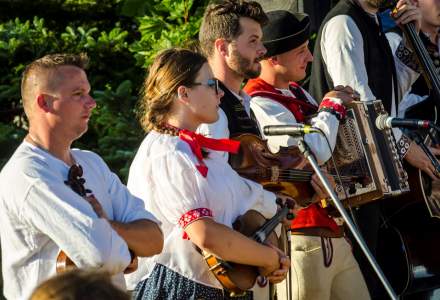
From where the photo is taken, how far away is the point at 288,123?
556 cm

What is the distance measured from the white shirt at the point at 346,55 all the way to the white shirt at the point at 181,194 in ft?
4.63

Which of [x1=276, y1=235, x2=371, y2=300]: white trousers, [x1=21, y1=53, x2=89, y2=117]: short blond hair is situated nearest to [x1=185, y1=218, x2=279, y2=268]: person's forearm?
[x1=21, y1=53, x2=89, y2=117]: short blond hair

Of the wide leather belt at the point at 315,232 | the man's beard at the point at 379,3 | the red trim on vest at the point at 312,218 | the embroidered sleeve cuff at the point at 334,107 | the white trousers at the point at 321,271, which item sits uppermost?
the man's beard at the point at 379,3

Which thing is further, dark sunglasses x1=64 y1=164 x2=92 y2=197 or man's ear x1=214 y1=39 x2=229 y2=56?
man's ear x1=214 y1=39 x2=229 y2=56

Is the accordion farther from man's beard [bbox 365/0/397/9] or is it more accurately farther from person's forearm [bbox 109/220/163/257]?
person's forearm [bbox 109/220/163/257]

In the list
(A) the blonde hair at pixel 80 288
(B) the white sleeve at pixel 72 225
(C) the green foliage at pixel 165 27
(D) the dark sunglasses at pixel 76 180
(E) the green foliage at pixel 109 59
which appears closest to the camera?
(A) the blonde hair at pixel 80 288

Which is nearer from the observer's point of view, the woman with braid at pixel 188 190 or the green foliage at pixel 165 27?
the woman with braid at pixel 188 190

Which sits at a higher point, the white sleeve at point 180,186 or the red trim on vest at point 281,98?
the red trim on vest at point 281,98

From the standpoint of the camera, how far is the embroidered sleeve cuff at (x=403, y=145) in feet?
20.8

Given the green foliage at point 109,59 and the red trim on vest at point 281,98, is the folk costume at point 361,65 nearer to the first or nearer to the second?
the red trim on vest at point 281,98

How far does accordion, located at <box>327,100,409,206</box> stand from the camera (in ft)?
18.9

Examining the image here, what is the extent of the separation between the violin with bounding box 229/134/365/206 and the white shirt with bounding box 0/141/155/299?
1.15m

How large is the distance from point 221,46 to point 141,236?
5.17ft

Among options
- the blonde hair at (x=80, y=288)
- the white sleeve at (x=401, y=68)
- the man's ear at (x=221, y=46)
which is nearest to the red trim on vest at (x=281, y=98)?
the man's ear at (x=221, y=46)
